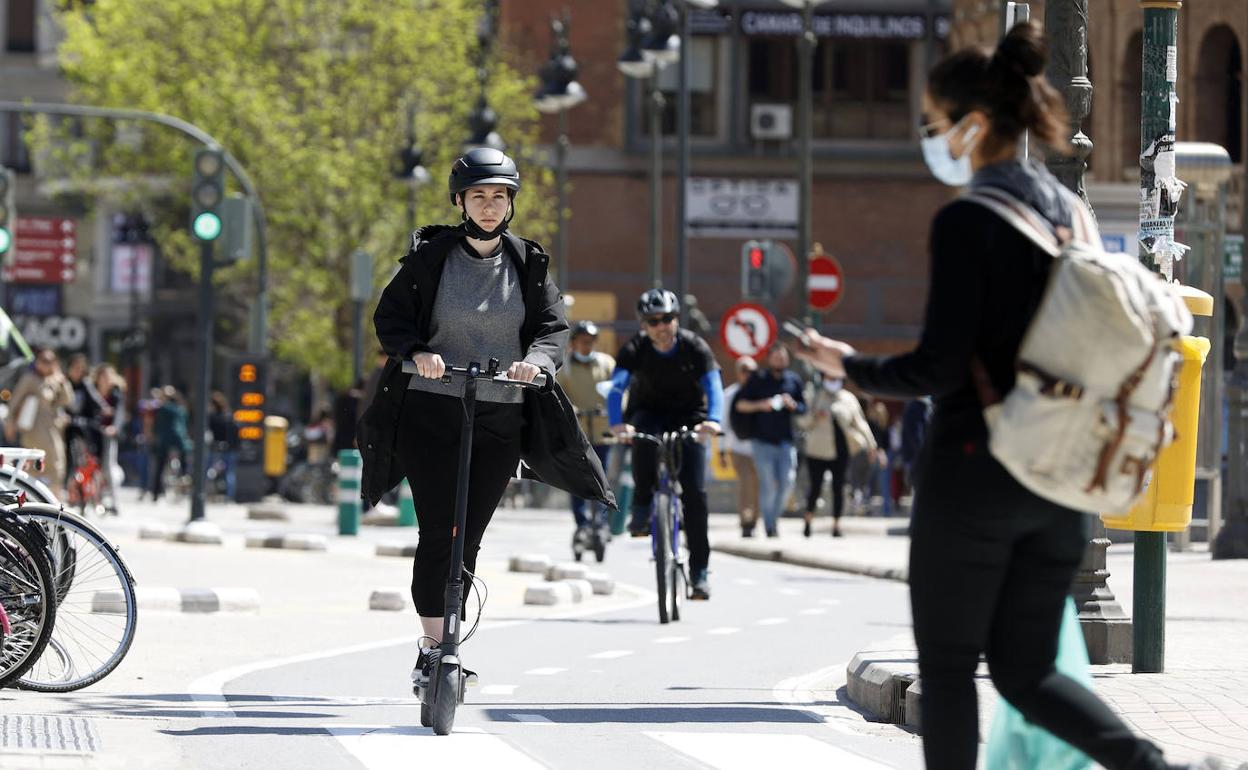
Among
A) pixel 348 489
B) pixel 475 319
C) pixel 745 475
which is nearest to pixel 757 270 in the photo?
pixel 745 475

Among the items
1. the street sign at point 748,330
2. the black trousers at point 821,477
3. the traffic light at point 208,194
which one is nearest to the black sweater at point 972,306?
the traffic light at point 208,194

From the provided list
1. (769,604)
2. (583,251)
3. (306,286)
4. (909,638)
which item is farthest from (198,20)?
(909,638)

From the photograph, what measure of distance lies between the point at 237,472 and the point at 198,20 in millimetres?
12247

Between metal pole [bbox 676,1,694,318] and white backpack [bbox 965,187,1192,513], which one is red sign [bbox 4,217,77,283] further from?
white backpack [bbox 965,187,1192,513]

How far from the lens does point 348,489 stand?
2450 centimetres

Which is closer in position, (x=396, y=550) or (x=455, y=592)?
(x=455, y=592)

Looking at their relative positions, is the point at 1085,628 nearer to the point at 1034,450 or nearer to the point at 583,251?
the point at 1034,450

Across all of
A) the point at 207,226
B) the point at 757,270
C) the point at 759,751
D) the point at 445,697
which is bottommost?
the point at 759,751

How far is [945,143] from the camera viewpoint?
5648 millimetres

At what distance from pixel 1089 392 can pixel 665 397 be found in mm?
9033

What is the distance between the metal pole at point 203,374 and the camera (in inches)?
918

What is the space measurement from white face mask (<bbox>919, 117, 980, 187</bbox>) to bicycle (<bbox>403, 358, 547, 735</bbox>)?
288cm

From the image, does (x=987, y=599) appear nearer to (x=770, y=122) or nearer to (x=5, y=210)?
(x=5, y=210)

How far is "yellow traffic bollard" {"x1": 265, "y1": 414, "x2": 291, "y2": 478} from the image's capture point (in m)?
38.1
